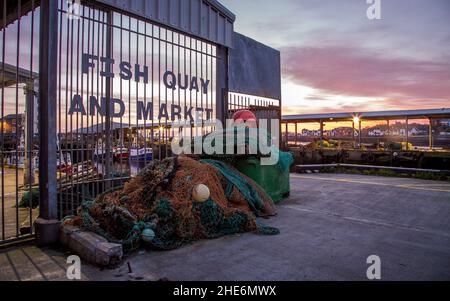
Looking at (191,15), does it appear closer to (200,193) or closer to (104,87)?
(104,87)

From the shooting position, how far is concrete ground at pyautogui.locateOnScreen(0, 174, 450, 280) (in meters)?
3.51

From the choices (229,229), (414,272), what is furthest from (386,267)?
(229,229)

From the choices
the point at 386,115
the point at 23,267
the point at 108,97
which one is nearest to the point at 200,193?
the point at 23,267

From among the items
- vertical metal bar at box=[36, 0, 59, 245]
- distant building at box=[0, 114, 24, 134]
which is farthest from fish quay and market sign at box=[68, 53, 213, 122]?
distant building at box=[0, 114, 24, 134]

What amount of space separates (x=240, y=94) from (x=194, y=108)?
2178 millimetres

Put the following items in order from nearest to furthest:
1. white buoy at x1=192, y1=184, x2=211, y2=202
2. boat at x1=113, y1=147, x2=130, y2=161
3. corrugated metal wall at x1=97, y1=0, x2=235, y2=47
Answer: white buoy at x1=192, y1=184, x2=211, y2=202 → boat at x1=113, y1=147, x2=130, y2=161 → corrugated metal wall at x1=97, y1=0, x2=235, y2=47

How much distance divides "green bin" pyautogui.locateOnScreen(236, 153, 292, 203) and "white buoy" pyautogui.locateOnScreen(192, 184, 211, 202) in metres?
2.29

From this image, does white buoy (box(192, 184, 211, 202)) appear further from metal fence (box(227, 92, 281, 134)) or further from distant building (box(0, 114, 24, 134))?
metal fence (box(227, 92, 281, 134))

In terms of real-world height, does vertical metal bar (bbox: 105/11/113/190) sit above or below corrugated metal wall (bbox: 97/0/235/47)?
below

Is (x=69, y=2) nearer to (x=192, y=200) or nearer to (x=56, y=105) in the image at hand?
(x=56, y=105)

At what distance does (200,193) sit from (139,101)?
3037 mm

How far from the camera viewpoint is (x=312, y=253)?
13.6ft

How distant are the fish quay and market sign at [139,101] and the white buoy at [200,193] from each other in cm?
260

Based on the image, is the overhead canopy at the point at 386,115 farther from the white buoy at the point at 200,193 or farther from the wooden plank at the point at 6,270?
the wooden plank at the point at 6,270
